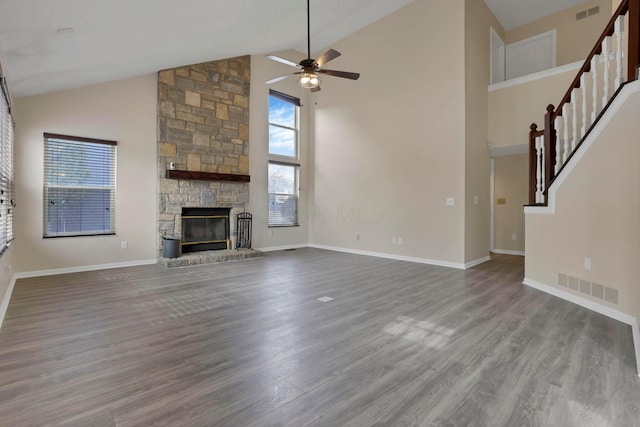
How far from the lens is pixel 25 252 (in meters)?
4.71

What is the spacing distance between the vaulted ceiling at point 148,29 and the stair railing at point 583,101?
3278mm

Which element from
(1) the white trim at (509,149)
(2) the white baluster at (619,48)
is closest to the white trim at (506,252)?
(1) the white trim at (509,149)

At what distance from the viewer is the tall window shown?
781cm

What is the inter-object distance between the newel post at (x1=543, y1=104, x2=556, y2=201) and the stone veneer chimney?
559cm

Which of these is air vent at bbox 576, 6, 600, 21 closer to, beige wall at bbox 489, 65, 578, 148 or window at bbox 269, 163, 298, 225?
beige wall at bbox 489, 65, 578, 148

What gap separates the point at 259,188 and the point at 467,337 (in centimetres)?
579

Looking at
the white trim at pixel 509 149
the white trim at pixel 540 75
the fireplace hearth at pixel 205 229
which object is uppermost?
the white trim at pixel 540 75

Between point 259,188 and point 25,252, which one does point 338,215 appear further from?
point 25,252

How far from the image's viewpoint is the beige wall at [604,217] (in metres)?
2.97

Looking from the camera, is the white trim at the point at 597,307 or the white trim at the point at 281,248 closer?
the white trim at the point at 597,307

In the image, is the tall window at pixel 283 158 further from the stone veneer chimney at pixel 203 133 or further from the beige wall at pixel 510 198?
the beige wall at pixel 510 198

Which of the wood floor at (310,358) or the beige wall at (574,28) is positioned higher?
the beige wall at (574,28)

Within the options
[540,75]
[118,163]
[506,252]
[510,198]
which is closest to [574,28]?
[540,75]

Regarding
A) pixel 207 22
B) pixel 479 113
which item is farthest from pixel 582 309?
pixel 207 22
